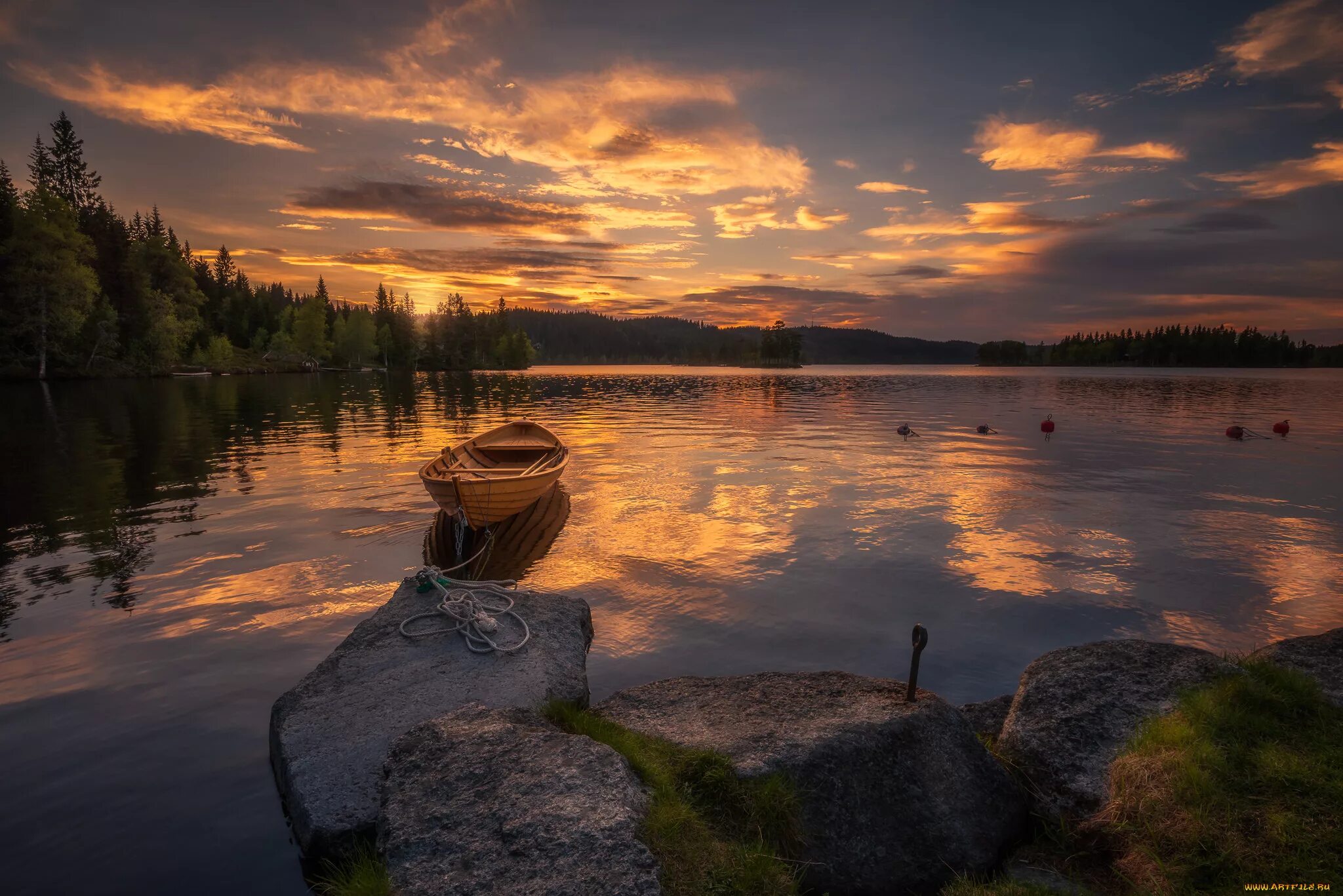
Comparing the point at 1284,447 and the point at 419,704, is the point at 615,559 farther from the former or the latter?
the point at 1284,447

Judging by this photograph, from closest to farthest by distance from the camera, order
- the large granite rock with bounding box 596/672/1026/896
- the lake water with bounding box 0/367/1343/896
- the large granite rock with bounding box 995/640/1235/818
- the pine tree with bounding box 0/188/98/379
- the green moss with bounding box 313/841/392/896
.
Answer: the green moss with bounding box 313/841/392/896 → the large granite rock with bounding box 596/672/1026/896 → the large granite rock with bounding box 995/640/1235/818 → the lake water with bounding box 0/367/1343/896 → the pine tree with bounding box 0/188/98/379

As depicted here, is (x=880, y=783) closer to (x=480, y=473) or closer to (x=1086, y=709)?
(x=1086, y=709)

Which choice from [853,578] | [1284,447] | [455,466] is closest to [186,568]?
[455,466]

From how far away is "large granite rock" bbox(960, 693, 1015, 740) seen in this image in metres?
7.92

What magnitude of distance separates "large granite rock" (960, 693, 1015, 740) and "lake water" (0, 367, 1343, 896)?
101 cm

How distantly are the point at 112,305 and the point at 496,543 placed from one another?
109 metres

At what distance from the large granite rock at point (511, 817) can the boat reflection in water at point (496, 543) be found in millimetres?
9265

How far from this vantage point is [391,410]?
57625mm

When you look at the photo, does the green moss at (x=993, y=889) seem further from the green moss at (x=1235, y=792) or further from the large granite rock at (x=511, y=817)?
the large granite rock at (x=511, y=817)

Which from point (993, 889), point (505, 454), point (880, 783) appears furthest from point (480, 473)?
point (993, 889)

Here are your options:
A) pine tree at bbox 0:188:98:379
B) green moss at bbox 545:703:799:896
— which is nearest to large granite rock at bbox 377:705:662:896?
green moss at bbox 545:703:799:896

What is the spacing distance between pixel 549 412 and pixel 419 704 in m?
52.9

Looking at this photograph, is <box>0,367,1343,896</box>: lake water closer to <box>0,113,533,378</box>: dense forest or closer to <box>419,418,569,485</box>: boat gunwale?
<box>419,418,569,485</box>: boat gunwale

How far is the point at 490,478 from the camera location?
55.3 ft
